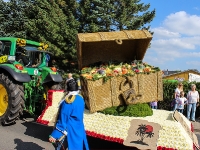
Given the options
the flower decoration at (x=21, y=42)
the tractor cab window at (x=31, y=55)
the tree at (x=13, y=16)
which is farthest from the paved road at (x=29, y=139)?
the tree at (x=13, y=16)

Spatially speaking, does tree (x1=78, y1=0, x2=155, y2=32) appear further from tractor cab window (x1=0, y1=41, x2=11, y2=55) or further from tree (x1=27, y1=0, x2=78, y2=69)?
tractor cab window (x1=0, y1=41, x2=11, y2=55)

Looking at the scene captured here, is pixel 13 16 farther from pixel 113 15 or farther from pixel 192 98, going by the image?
pixel 192 98

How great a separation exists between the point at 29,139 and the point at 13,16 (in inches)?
701

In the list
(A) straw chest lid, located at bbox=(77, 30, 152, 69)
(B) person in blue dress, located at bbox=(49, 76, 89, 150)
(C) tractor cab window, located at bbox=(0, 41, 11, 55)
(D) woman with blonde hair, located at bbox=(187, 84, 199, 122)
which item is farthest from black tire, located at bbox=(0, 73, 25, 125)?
(D) woman with blonde hair, located at bbox=(187, 84, 199, 122)

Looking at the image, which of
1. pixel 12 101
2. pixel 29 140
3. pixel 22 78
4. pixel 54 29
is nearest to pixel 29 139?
pixel 29 140

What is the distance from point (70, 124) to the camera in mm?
3623

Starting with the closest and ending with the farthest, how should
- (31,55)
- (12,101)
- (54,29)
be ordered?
(12,101), (31,55), (54,29)

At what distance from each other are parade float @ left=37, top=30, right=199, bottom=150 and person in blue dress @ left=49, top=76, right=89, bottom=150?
917 mm

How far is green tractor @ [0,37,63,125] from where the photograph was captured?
21.2ft

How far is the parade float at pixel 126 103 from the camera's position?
404 cm

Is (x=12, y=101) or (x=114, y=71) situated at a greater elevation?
(x=114, y=71)

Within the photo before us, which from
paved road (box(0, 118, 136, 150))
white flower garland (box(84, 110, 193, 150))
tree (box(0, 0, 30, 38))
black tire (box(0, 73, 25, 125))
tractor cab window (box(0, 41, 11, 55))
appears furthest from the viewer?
tree (box(0, 0, 30, 38))

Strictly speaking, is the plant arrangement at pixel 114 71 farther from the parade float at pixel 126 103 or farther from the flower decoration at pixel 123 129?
the flower decoration at pixel 123 129

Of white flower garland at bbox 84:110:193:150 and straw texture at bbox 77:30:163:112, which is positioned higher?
straw texture at bbox 77:30:163:112
